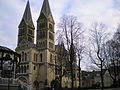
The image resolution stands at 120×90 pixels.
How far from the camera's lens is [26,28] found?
286 feet

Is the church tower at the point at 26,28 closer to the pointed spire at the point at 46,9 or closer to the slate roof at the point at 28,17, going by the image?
the slate roof at the point at 28,17

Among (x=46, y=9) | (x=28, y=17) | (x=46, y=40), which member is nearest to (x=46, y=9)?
(x=46, y=9)

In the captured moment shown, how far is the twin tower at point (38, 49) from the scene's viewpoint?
75.8 m

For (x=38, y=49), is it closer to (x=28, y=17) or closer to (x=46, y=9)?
(x=28, y=17)

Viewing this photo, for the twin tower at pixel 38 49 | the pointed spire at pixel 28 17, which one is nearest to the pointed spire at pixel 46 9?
the twin tower at pixel 38 49

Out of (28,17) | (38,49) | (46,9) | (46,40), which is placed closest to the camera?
(46,40)

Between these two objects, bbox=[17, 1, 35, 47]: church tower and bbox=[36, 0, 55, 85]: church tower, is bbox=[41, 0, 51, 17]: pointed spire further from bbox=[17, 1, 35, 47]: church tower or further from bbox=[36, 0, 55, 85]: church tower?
bbox=[17, 1, 35, 47]: church tower

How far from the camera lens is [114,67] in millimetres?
44875

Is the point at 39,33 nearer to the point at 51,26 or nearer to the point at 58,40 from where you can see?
the point at 51,26

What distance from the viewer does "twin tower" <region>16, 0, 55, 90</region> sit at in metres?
75.8

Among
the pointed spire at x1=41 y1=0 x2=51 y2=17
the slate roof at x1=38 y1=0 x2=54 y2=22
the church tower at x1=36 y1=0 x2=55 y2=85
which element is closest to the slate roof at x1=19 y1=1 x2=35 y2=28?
the church tower at x1=36 y1=0 x2=55 y2=85

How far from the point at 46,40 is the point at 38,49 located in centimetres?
514

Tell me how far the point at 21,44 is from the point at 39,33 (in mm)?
9881

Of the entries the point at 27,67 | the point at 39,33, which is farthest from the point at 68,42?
the point at 39,33
